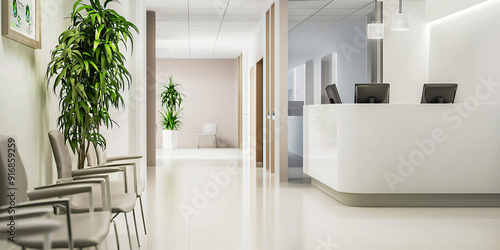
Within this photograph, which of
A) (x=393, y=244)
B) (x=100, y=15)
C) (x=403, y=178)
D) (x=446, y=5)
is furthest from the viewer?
(x=446, y=5)

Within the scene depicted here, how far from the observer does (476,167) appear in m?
5.61

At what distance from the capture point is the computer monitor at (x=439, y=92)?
5.74m

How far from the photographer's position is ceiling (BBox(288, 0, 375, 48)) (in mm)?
8164

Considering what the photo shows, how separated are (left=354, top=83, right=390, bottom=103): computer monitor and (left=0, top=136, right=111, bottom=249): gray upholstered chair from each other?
11.5 ft

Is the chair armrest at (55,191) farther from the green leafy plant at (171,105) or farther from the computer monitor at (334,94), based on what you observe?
the green leafy plant at (171,105)

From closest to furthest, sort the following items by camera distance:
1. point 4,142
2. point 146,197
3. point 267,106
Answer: point 4,142, point 146,197, point 267,106

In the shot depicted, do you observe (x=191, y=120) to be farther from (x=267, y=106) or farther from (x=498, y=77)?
(x=498, y=77)

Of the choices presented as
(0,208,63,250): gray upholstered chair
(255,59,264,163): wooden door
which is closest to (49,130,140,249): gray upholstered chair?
(0,208,63,250): gray upholstered chair

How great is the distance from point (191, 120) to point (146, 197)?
10.2 m

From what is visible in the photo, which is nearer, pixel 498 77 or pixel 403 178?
pixel 403 178

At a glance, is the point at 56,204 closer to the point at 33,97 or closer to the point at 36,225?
the point at 36,225

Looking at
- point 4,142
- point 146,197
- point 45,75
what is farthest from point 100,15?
point 146,197

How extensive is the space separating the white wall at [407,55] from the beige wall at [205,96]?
8.86 metres

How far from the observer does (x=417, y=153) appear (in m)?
5.57
